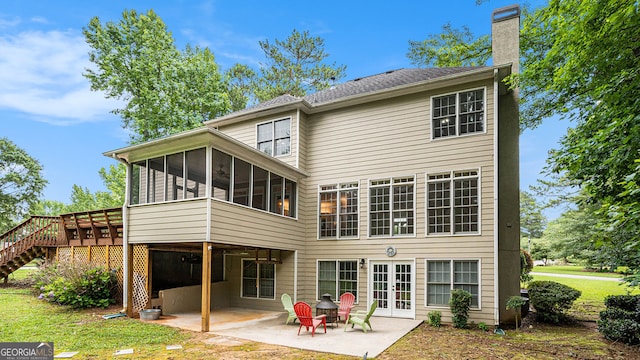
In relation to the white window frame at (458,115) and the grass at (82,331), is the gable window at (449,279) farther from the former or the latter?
the grass at (82,331)

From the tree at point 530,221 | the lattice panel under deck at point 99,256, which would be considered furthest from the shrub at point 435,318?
the tree at point 530,221

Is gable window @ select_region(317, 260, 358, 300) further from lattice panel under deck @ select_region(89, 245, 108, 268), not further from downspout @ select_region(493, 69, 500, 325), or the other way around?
lattice panel under deck @ select_region(89, 245, 108, 268)

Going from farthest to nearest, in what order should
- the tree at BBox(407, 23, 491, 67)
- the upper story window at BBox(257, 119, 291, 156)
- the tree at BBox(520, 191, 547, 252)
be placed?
the tree at BBox(520, 191, 547, 252)
the tree at BBox(407, 23, 491, 67)
the upper story window at BBox(257, 119, 291, 156)

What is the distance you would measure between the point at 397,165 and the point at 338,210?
97.6 inches

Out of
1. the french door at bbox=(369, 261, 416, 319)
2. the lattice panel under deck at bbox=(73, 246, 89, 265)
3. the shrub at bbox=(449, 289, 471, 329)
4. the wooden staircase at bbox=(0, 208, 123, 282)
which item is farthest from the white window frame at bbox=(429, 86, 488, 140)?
the lattice panel under deck at bbox=(73, 246, 89, 265)

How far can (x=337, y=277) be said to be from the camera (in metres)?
11.9

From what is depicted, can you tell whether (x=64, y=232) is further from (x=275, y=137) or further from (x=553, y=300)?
(x=553, y=300)

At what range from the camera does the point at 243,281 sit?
13062mm

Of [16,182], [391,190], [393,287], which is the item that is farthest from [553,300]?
[16,182]

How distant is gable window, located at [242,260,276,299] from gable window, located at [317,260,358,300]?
1.66 metres

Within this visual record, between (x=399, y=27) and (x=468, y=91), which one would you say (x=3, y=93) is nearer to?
(x=399, y=27)

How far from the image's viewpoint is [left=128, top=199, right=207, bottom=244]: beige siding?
8906mm

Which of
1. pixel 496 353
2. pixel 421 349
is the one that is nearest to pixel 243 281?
pixel 421 349

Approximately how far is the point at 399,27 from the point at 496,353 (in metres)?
34.9
